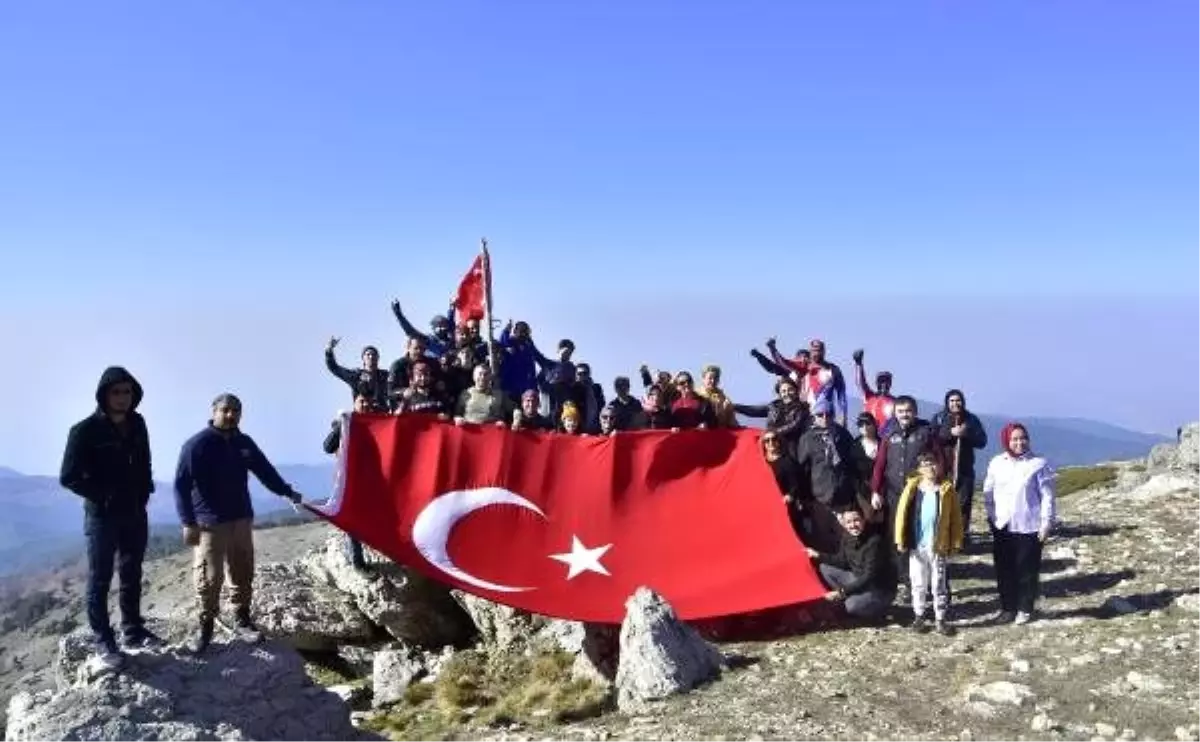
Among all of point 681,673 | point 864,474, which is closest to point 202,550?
point 681,673

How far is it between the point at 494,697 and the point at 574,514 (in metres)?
3.17

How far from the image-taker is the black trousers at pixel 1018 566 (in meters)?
13.9

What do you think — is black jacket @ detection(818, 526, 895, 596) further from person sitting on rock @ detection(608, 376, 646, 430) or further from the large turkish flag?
person sitting on rock @ detection(608, 376, 646, 430)

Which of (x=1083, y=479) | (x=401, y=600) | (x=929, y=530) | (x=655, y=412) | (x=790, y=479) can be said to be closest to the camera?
(x=929, y=530)

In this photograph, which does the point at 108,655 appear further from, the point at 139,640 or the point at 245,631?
the point at 245,631

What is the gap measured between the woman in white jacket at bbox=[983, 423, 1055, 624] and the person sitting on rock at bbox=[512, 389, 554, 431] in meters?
6.67

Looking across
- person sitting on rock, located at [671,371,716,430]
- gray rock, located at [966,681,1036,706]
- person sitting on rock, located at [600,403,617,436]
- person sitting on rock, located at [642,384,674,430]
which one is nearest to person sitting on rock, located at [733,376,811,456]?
person sitting on rock, located at [671,371,716,430]

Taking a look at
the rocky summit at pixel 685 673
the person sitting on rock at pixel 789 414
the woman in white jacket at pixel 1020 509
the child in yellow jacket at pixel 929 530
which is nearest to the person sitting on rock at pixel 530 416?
the rocky summit at pixel 685 673

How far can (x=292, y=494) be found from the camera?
1178 cm

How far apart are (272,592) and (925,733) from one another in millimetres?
14850

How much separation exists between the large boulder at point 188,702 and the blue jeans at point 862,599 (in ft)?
23.0

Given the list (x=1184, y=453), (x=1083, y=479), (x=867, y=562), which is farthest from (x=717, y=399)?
(x=1083, y=479)

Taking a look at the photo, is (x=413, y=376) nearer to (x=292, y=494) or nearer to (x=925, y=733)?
(x=292, y=494)

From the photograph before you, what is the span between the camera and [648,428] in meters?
16.5
